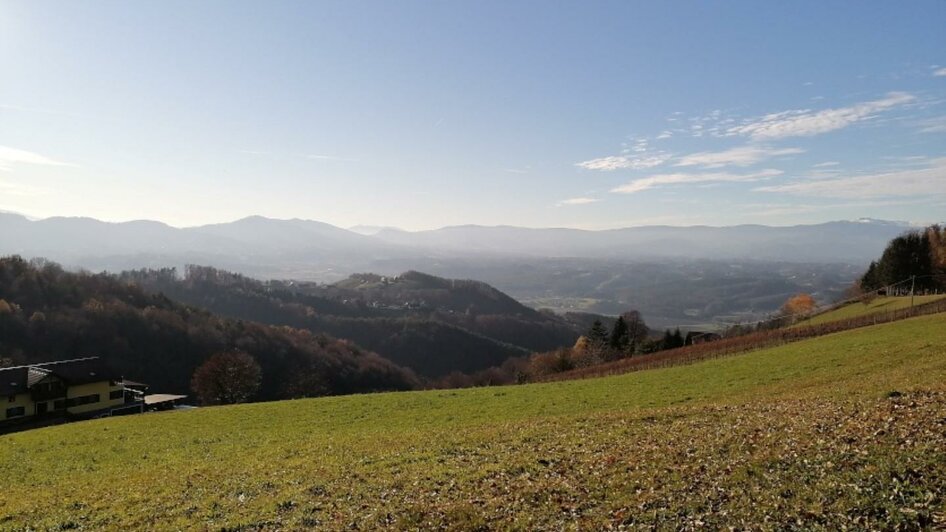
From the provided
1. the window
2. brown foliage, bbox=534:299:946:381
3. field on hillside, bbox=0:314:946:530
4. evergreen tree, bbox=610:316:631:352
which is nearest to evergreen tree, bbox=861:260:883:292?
evergreen tree, bbox=610:316:631:352

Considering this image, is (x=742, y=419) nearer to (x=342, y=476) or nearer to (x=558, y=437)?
(x=558, y=437)

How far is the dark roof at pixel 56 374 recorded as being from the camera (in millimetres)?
51312

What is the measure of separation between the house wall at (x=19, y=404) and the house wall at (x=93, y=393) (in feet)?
11.1

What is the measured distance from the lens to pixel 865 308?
5997 centimetres

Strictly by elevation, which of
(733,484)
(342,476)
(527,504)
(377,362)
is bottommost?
(377,362)

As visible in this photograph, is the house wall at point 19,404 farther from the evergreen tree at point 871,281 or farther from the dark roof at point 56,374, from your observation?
the evergreen tree at point 871,281

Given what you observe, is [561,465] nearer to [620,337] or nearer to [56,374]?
[56,374]

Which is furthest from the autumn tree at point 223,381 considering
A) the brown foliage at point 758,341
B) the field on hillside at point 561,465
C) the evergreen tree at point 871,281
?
the evergreen tree at point 871,281

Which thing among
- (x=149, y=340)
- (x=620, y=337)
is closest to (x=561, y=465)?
(x=620, y=337)

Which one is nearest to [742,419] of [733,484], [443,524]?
[733,484]

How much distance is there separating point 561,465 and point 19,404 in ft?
198

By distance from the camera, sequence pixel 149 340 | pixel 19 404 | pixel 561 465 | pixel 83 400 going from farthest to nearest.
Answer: pixel 149 340 < pixel 83 400 < pixel 19 404 < pixel 561 465

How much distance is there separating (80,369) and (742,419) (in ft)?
214

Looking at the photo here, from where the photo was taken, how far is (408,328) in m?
→ 175
